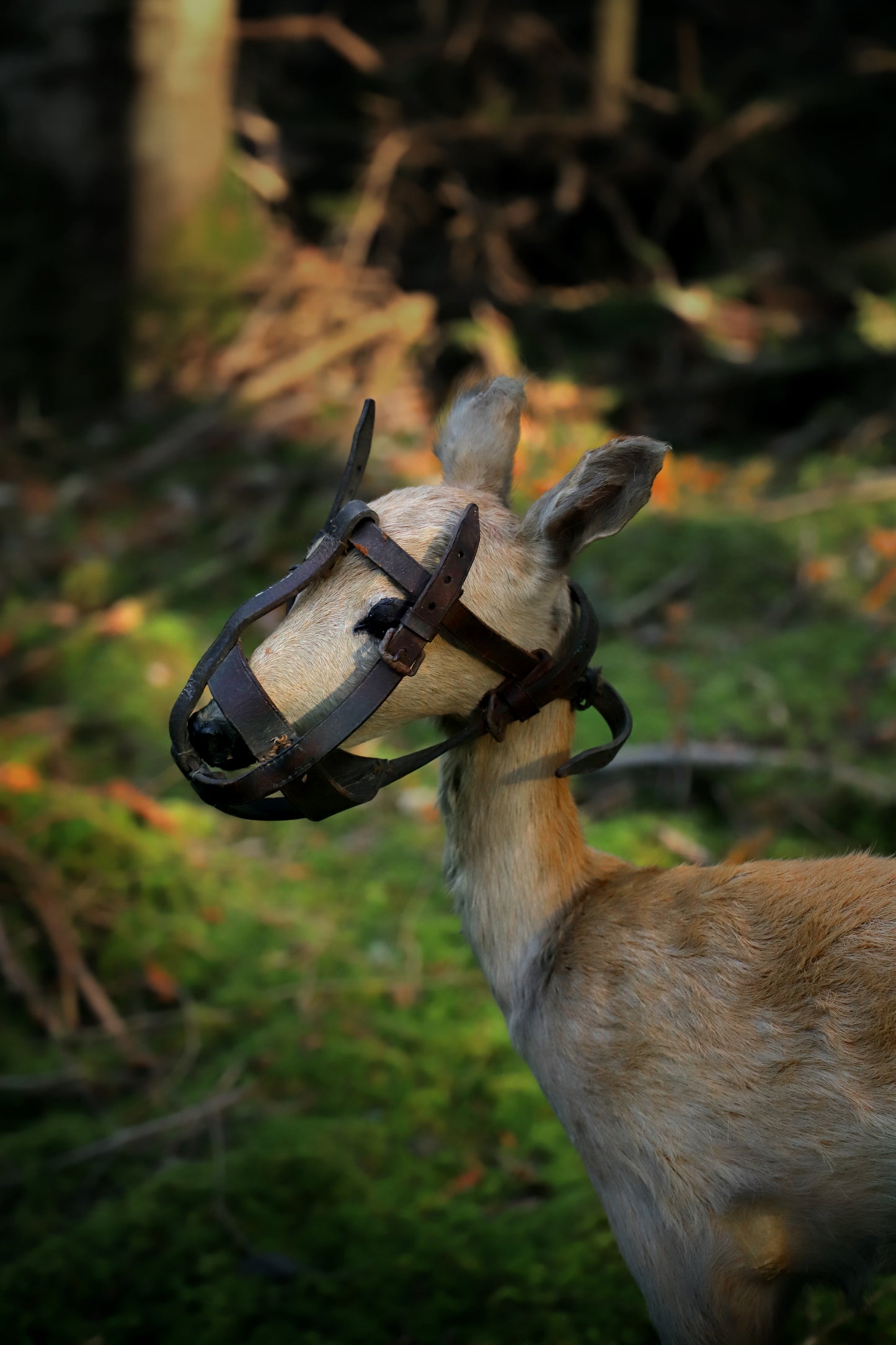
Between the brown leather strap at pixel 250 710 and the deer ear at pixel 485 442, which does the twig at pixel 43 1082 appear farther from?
the deer ear at pixel 485 442

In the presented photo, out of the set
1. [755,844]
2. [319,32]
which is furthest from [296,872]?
[319,32]

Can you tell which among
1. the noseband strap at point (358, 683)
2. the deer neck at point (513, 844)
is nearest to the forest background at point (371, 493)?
the deer neck at point (513, 844)

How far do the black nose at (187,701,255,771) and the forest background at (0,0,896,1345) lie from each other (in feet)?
5.37

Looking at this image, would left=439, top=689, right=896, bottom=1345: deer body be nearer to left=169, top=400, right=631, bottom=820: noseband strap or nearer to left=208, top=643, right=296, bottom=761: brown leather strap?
left=169, top=400, right=631, bottom=820: noseband strap

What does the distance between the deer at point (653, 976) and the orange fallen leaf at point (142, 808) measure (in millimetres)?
2270

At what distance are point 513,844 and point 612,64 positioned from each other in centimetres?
994

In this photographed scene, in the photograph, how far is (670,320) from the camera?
9.01 meters

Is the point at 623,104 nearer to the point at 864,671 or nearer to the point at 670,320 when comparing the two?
the point at 670,320

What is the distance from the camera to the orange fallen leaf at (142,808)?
4500 mm

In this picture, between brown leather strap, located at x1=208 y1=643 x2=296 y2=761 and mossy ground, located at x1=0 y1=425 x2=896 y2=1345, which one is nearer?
brown leather strap, located at x1=208 y1=643 x2=296 y2=761

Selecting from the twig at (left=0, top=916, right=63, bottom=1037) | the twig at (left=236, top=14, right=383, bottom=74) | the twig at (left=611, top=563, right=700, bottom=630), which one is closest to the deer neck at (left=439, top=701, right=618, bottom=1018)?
the twig at (left=0, top=916, right=63, bottom=1037)

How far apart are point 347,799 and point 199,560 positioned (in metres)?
4.73

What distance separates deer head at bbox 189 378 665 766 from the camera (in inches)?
86.7

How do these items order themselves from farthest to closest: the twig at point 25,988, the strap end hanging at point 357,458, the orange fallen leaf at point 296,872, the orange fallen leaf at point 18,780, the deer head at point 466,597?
the orange fallen leaf at point 296,872, the orange fallen leaf at point 18,780, the twig at point 25,988, the strap end hanging at point 357,458, the deer head at point 466,597
